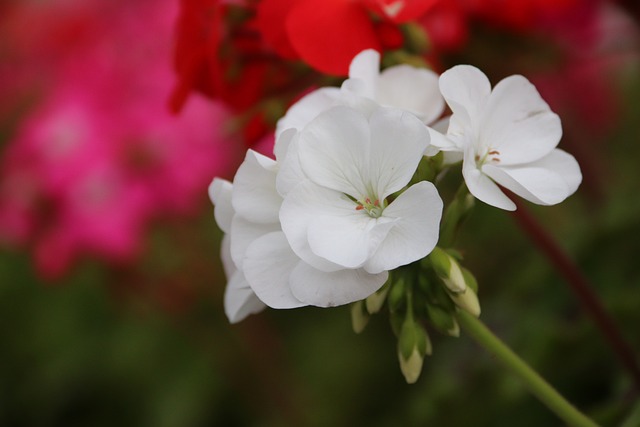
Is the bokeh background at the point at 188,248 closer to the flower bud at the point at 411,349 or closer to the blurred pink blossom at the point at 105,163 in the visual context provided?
the blurred pink blossom at the point at 105,163

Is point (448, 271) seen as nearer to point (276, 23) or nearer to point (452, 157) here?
point (452, 157)

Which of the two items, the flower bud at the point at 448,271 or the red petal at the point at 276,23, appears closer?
the flower bud at the point at 448,271

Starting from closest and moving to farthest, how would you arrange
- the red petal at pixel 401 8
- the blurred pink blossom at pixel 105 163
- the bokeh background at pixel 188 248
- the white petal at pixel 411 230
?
the white petal at pixel 411 230 < the red petal at pixel 401 8 < the bokeh background at pixel 188 248 < the blurred pink blossom at pixel 105 163

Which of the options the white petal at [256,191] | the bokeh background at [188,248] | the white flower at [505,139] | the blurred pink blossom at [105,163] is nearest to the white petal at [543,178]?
the white flower at [505,139]

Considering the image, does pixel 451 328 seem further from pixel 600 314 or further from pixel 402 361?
pixel 600 314

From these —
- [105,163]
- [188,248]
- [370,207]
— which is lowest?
[188,248]

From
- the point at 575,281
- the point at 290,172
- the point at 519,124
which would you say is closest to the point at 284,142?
the point at 290,172
